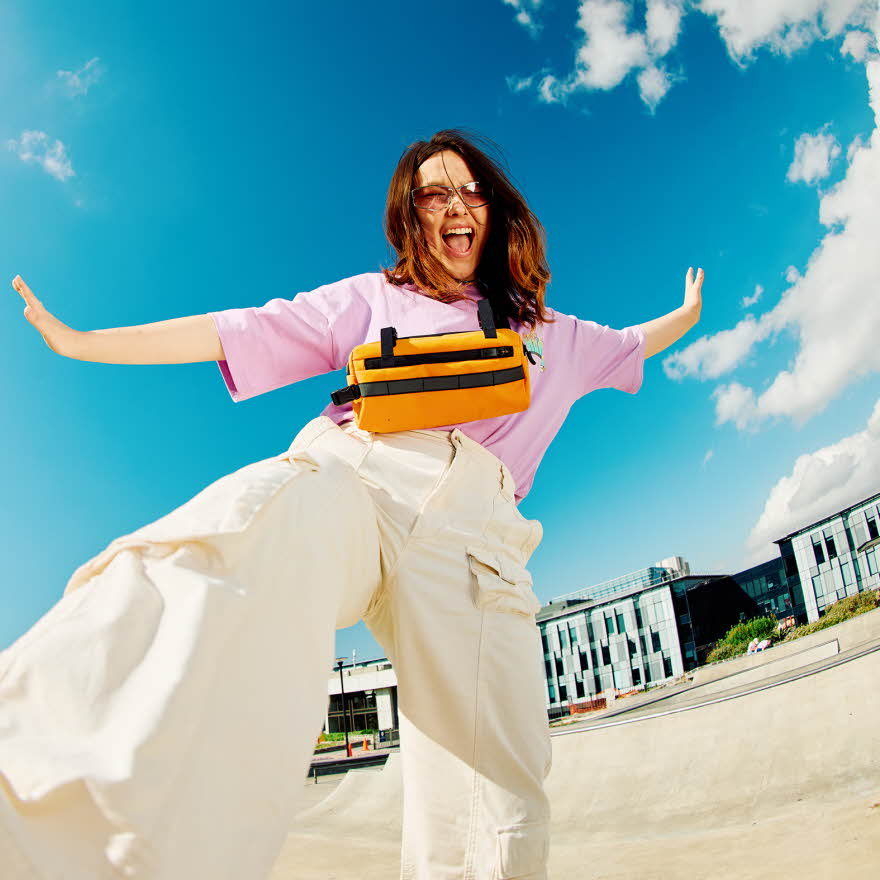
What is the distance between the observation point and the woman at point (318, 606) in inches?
29.2

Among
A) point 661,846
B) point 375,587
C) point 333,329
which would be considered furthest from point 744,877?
point 333,329

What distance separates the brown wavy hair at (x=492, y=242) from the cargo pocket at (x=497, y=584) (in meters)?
0.86

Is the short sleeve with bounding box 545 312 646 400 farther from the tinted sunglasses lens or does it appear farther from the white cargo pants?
the white cargo pants

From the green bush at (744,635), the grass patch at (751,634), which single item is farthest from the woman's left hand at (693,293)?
the green bush at (744,635)

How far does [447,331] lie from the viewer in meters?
1.96

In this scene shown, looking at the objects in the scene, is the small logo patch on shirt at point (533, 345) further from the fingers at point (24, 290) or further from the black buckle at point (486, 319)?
the fingers at point (24, 290)

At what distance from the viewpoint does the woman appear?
742 mm

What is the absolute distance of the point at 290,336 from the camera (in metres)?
1.93

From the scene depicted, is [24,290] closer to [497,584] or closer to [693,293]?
[497,584]

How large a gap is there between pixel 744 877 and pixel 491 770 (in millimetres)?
1981

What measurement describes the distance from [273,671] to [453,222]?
1.62m

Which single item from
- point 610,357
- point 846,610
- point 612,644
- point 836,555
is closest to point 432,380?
point 610,357

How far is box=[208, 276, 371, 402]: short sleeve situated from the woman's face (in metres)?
0.32

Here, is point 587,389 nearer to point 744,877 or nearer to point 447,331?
point 447,331
